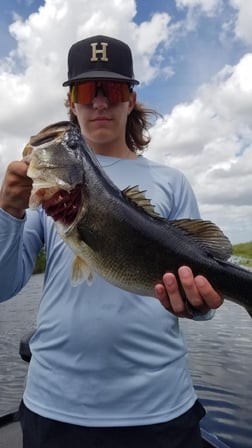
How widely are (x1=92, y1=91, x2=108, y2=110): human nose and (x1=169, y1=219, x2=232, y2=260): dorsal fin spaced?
105 centimetres

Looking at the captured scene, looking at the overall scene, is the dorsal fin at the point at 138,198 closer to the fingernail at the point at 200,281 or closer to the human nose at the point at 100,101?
the fingernail at the point at 200,281

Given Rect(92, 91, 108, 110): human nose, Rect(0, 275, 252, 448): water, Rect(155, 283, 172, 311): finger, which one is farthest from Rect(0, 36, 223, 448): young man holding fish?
Rect(0, 275, 252, 448): water

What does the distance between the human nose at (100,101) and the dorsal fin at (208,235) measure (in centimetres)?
105

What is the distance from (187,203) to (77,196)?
2.97 feet

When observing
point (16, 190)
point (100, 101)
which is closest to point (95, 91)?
point (100, 101)

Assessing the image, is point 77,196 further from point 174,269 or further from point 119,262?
point 174,269

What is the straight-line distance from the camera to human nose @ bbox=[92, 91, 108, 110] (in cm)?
334

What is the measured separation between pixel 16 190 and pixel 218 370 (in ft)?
51.2

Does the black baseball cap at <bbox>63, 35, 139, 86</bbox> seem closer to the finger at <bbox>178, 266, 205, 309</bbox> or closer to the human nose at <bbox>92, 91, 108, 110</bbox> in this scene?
the human nose at <bbox>92, 91, 108, 110</bbox>

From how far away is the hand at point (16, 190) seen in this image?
2.68 m

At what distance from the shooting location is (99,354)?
279cm

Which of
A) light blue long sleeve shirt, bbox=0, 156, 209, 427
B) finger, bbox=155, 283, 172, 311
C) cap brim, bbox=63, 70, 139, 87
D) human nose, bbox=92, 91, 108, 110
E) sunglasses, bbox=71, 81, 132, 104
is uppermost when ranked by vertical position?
cap brim, bbox=63, 70, 139, 87

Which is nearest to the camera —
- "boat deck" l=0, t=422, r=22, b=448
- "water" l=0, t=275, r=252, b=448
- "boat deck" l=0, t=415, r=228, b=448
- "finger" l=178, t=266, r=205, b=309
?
"finger" l=178, t=266, r=205, b=309

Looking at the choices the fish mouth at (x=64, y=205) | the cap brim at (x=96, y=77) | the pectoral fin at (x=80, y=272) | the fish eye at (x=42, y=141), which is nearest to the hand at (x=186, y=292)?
the pectoral fin at (x=80, y=272)
